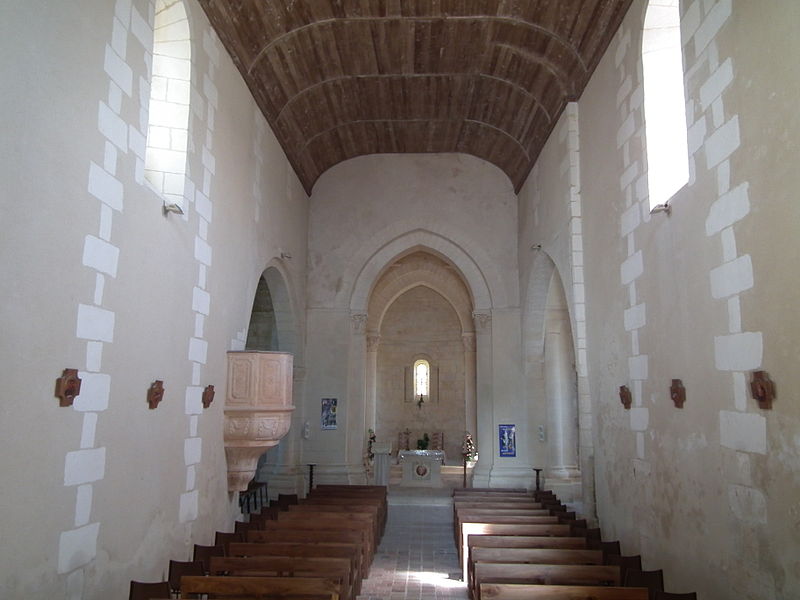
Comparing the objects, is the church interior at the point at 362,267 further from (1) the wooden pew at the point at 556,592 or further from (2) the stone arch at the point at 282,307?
(1) the wooden pew at the point at 556,592

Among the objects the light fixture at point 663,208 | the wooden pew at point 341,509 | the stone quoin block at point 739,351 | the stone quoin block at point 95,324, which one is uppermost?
the light fixture at point 663,208

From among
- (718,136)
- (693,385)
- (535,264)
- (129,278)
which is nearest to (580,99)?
(535,264)

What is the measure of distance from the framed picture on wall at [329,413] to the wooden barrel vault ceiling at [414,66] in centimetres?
471

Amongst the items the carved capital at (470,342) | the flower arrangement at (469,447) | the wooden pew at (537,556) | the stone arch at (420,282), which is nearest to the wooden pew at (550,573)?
the wooden pew at (537,556)

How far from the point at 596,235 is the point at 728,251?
11.9ft

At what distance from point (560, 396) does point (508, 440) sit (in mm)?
1448

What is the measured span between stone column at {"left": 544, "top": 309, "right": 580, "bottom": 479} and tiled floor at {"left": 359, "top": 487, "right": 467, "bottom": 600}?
2.49m

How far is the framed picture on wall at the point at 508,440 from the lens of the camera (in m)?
13.5

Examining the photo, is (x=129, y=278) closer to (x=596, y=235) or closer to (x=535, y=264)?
(x=596, y=235)

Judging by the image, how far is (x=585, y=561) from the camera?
628 cm

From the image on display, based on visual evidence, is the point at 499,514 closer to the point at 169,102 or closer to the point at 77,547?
the point at 77,547

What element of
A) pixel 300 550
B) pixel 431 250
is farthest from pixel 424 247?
pixel 300 550

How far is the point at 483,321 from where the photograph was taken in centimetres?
1404

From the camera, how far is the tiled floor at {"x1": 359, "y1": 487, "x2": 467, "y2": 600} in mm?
7562
